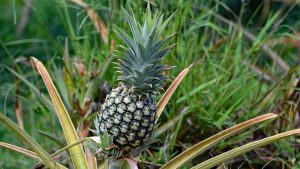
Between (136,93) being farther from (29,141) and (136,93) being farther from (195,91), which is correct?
(195,91)

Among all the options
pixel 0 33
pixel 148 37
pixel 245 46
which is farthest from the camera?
pixel 0 33

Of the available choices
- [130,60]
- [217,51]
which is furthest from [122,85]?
[217,51]

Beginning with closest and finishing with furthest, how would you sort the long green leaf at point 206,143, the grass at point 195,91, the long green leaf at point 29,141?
1. the long green leaf at point 29,141
2. the long green leaf at point 206,143
3. the grass at point 195,91

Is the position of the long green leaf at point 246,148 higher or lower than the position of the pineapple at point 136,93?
lower

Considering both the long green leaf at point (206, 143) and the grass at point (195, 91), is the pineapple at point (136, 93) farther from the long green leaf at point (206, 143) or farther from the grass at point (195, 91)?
the grass at point (195, 91)

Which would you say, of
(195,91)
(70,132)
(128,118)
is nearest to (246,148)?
(128,118)

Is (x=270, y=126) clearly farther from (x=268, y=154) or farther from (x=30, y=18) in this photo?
(x=30, y=18)

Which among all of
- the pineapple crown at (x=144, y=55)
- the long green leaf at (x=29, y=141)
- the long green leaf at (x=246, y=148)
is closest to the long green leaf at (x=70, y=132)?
the long green leaf at (x=29, y=141)
